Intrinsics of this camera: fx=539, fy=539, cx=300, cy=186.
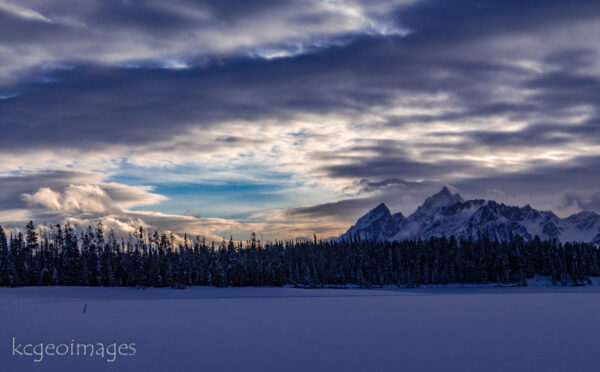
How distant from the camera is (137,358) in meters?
28.4

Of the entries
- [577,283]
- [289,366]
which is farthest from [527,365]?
[577,283]

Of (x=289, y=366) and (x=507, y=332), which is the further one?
A: (x=507, y=332)

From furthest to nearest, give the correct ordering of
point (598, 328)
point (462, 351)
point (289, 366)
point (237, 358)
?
point (598, 328) → point (462, 351) → point (237, 358) → point (289, 366)

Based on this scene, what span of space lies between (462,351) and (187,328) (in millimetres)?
22607

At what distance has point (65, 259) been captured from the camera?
542 ft

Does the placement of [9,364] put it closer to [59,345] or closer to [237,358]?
[59,345]

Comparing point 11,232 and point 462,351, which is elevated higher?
point 11,232

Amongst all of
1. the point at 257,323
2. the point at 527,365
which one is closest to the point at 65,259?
the point at 257,323

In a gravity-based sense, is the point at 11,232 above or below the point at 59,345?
above

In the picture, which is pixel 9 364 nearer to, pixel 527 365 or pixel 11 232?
pixel 527 365

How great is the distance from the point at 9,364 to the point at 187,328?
17.7 meters

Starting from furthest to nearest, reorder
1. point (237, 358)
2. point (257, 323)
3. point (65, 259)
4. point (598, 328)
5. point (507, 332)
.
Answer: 1. point (65, 259)
2. point (257, 323)
3. point (598, 328)
4. point (507, 332)
5. point (237, 358)

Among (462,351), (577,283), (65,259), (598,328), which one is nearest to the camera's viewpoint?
(462,351)

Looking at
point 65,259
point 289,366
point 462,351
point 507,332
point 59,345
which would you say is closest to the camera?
point 289,366
